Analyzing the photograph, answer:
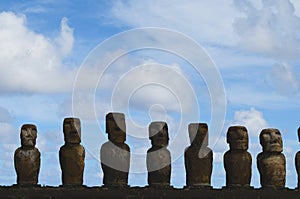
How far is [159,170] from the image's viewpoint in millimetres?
17656

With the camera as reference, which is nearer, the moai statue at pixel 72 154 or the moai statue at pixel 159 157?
the moai statue at pixel 72 154

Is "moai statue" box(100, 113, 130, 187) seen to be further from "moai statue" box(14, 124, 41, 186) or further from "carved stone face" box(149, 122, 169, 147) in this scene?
"moai statue" box(14, 124, 41, 186)

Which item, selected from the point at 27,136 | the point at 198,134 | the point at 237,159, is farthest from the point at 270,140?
the point at 27,136

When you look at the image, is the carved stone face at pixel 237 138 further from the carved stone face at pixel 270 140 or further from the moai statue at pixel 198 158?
the moai statue at pixel 198 158

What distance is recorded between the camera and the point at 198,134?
58.7 ft

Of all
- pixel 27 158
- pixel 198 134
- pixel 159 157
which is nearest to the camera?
pixel 27 158

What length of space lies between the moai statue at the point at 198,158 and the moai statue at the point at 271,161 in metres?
1.14

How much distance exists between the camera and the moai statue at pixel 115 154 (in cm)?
1750

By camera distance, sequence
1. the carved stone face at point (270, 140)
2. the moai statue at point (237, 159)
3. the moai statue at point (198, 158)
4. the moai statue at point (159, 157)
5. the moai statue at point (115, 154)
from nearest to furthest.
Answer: the moai statue at point (115, 154), the moai statue at point (159, 157), the moai statue at point (198, 158), the moai statue at point (237, 159), the carved stone face at point (270, 140)

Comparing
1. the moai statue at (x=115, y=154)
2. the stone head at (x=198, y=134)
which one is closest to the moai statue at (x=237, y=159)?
the stone head at (x=198, y=134)

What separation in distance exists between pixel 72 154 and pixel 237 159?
3.37 meters

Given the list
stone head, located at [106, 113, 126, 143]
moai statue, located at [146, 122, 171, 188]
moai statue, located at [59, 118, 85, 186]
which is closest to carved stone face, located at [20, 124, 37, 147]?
moai statue, located at [59, 118, 85, 186]

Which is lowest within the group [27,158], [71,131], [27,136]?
[27,158]

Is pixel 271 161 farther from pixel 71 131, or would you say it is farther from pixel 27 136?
pixel 27 136
